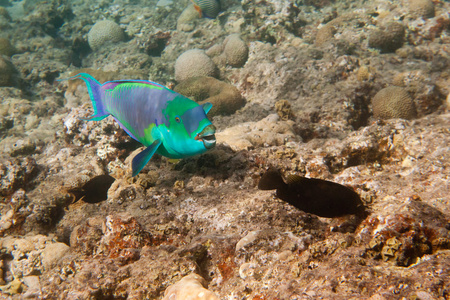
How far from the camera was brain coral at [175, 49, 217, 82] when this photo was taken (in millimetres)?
7188

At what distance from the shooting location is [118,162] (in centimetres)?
458

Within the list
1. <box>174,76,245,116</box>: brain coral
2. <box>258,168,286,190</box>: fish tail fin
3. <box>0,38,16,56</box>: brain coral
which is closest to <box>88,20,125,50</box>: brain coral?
<box>0,38,16,56</box>: brain coral

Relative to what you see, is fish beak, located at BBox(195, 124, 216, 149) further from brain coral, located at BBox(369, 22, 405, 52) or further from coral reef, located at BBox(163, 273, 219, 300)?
brain coral, located at BBox(369, 22, 405, 52)

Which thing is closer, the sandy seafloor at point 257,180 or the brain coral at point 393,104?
the sandy seafloor at point 257,180

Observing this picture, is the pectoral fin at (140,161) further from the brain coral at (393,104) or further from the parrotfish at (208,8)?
the parrotfish at (208,8)

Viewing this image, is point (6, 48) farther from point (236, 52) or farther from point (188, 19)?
point (236, 52)

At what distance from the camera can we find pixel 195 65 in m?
7.20

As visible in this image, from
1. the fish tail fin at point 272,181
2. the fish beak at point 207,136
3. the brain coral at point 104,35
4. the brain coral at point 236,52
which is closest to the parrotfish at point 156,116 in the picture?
the fish beak at point 207,136

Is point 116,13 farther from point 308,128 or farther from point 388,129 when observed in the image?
point 388,129

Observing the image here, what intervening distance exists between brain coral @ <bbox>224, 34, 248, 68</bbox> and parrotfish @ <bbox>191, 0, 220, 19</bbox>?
3.18 m

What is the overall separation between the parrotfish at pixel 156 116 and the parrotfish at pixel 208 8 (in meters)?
8.39

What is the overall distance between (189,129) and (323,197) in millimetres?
1156

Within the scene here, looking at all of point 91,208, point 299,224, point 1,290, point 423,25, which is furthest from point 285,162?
point 423,25

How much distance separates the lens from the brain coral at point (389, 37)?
6.29m
